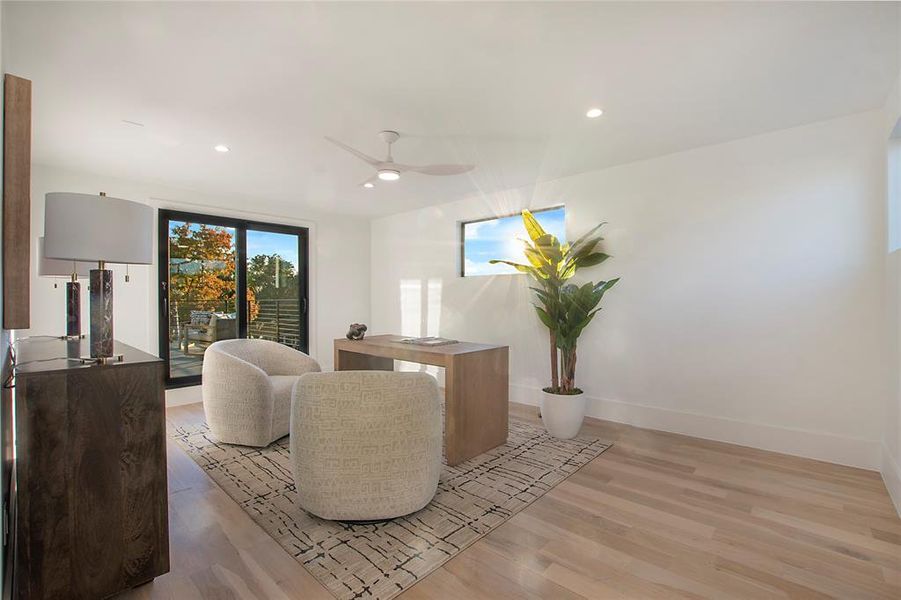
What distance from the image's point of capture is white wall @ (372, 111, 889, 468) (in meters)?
2.74

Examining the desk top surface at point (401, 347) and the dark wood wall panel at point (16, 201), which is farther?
the desk top surface at point (401, 347)

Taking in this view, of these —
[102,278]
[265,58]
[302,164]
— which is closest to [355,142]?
[302,164]

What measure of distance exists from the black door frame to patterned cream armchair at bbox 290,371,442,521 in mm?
3144

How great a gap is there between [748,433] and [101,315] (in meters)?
4.08

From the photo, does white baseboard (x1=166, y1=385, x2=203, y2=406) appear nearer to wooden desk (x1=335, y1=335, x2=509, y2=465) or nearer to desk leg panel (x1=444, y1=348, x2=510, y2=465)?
wooden desk (x1=335, y1=335, x2=509, y2=465)

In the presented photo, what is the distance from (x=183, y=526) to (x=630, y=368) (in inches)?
135

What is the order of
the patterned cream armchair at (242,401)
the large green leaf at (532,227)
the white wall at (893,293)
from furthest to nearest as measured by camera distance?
the large green leaf at (532,227), the patterned cream armchair at (242,401), the white wall at (893,293)

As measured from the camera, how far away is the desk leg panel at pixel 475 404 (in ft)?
8.93

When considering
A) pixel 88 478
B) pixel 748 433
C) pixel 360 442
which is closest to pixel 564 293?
pixel 748 433

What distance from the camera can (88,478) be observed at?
4.74 ft

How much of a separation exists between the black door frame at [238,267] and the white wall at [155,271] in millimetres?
66

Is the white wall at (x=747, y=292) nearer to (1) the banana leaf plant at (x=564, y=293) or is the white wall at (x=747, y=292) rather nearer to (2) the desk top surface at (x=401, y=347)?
(1) the banana leaf plant at (x=564, y=293)

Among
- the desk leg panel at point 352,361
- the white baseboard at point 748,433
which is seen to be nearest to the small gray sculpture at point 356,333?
the desk leg panel at point 352,361

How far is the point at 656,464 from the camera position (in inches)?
109
